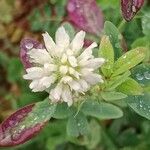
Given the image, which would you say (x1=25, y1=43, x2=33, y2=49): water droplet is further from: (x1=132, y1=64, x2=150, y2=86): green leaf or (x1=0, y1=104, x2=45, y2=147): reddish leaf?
(x1=132, y1=64, x2=150, y2=86): green leaf

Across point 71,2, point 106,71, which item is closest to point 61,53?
point 106,71

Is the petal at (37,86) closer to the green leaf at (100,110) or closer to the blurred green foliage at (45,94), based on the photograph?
the green leaf at (100,110)

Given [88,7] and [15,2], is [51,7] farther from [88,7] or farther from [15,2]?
[88,7]

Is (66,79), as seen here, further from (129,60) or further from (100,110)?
(100,110)

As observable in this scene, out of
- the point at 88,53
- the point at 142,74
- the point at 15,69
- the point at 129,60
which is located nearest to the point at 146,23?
the point at 142,74

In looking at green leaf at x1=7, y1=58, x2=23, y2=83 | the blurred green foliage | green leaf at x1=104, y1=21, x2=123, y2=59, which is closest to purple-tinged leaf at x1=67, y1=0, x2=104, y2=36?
the blurred green foliage

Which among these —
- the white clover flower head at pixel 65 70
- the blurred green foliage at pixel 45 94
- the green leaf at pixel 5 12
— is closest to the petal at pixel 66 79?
the white clover flower head at pixel 65 70
